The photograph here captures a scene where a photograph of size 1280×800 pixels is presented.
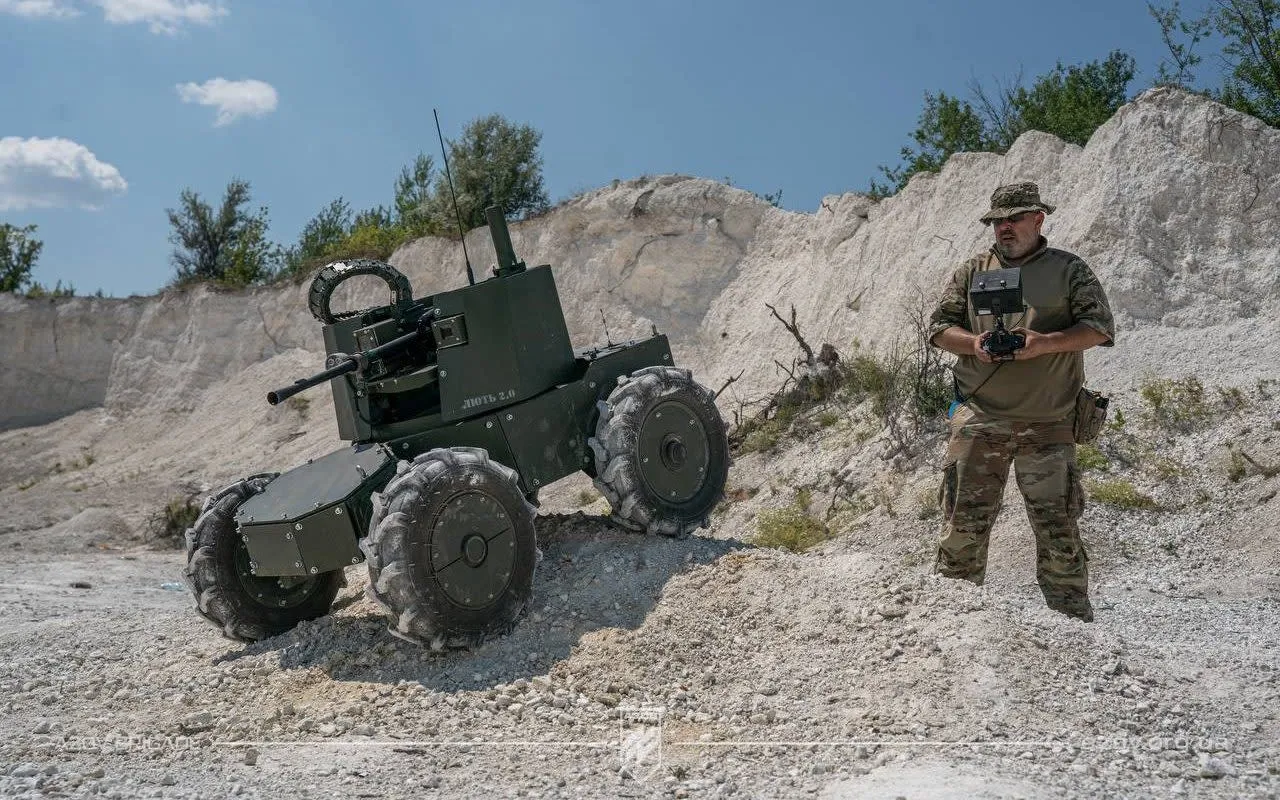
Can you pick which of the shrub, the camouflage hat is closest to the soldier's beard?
the camouflage hat

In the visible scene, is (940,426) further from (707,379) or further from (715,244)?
(715,244)

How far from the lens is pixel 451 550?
6723 mm

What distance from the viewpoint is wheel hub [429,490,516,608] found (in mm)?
6688

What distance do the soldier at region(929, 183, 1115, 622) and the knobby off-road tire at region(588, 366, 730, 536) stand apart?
6.57 ft

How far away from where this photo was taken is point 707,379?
57.3 ft

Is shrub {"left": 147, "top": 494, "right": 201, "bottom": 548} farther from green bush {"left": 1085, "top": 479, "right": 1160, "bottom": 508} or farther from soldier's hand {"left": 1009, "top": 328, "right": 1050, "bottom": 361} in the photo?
soldier's hand {"left": 1009, "top": 328, "right": 1050, "bottom": 361}

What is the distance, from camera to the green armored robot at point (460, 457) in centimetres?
681

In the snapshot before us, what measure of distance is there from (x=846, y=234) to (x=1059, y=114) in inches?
126

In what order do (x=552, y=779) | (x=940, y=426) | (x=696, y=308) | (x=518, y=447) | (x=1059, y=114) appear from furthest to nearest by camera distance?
(x=696, y=308) < (x=1059, y=114) < (x=940, y=426) < (x=518, y=447) < (x=552, y=779)

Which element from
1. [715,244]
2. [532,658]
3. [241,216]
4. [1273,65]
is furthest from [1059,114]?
[241,216]

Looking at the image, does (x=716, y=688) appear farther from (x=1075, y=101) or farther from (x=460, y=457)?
(x=1075, y=101)

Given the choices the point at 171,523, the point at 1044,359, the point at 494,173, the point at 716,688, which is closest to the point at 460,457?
the point at 716,688

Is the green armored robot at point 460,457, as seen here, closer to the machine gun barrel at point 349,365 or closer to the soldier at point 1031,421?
the machine gun barrel at point 349,365

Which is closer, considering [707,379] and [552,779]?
[552,779]
